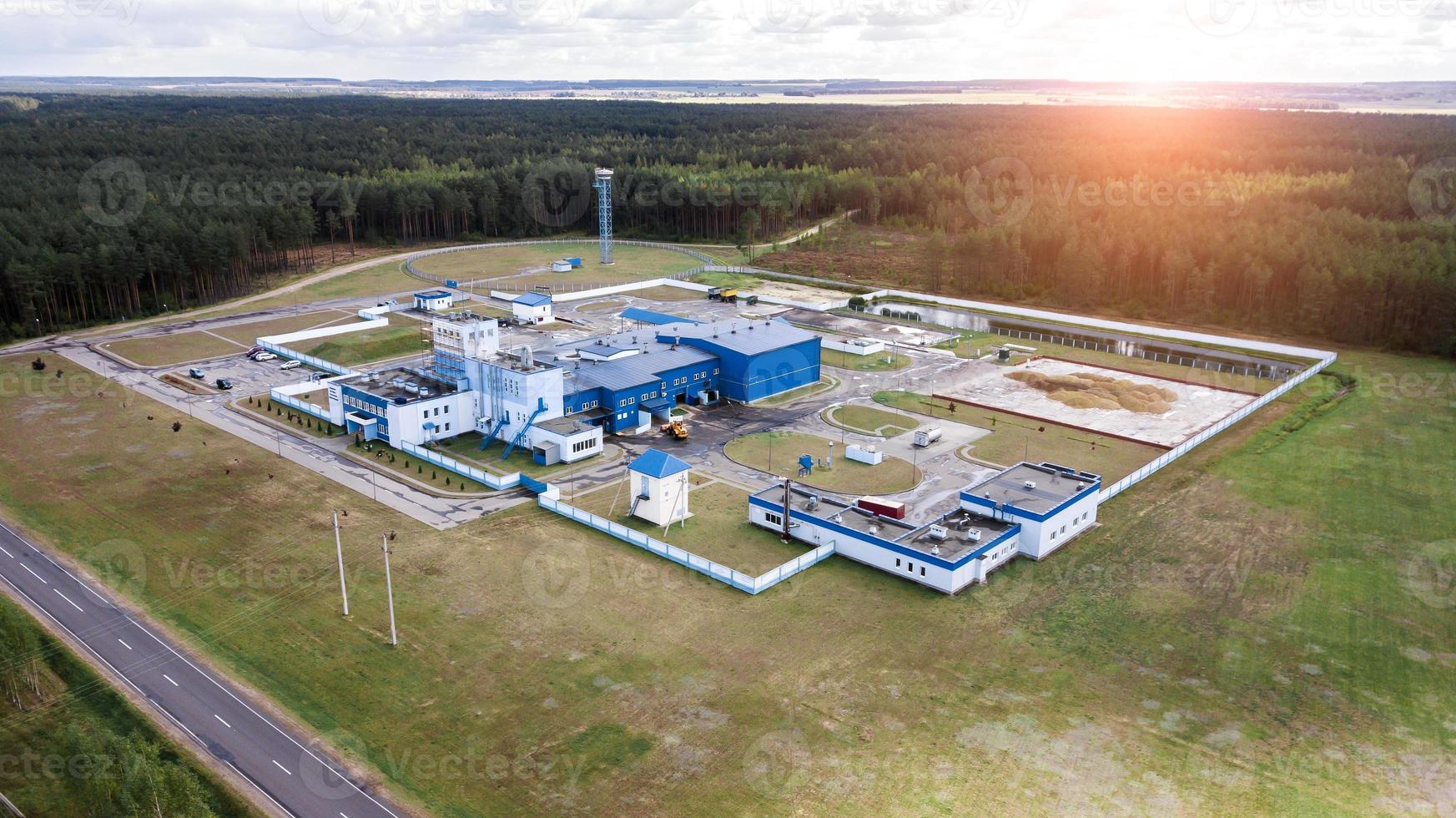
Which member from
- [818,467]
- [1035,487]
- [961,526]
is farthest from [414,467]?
[1035,487]

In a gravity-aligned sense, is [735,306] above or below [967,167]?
below

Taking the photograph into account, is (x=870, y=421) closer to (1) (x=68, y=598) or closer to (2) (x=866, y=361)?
(2) (x=866, y=361)

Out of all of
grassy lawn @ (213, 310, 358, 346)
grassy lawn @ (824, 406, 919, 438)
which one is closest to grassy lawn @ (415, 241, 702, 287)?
grassy lawn @ (213, 310, 358, 346)

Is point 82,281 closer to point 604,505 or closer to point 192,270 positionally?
point 192,270

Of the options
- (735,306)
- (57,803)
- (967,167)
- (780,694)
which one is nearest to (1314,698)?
(780,694)

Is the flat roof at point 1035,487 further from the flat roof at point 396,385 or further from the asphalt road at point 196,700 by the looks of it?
the flat roof at point 396,385

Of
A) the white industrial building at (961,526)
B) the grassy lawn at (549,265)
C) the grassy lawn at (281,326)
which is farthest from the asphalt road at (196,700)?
the grassy lawn at (549,265)
